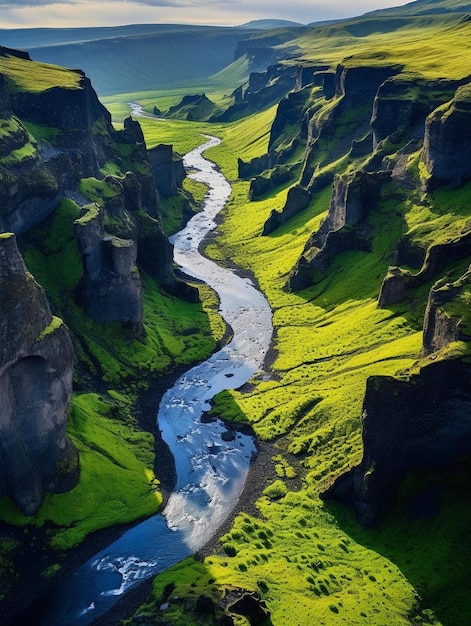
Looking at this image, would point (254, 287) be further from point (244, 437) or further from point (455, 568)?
point (455, 568)

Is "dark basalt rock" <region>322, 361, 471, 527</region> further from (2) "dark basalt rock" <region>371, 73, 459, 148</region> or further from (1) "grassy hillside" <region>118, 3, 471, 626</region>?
(2) "dark basalt rock" <region>371, 73, 459, 148</region>

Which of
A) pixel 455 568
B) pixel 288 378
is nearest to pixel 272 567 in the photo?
pixel 455 568

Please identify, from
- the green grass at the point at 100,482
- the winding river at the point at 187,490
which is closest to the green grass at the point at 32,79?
the winding river at the point at 187,490

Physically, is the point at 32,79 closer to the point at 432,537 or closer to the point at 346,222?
the point at 346,222

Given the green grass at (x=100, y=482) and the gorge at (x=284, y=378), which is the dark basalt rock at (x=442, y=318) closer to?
the gorge at (x=284, y=378)

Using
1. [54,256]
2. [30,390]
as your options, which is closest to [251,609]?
[30,390]

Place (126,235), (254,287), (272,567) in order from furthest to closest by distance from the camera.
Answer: (254,287) → (126,235) → (272,567)

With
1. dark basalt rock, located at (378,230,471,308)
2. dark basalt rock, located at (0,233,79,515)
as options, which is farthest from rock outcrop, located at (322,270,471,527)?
dark basalt rock, located at (0,233,79,515)
